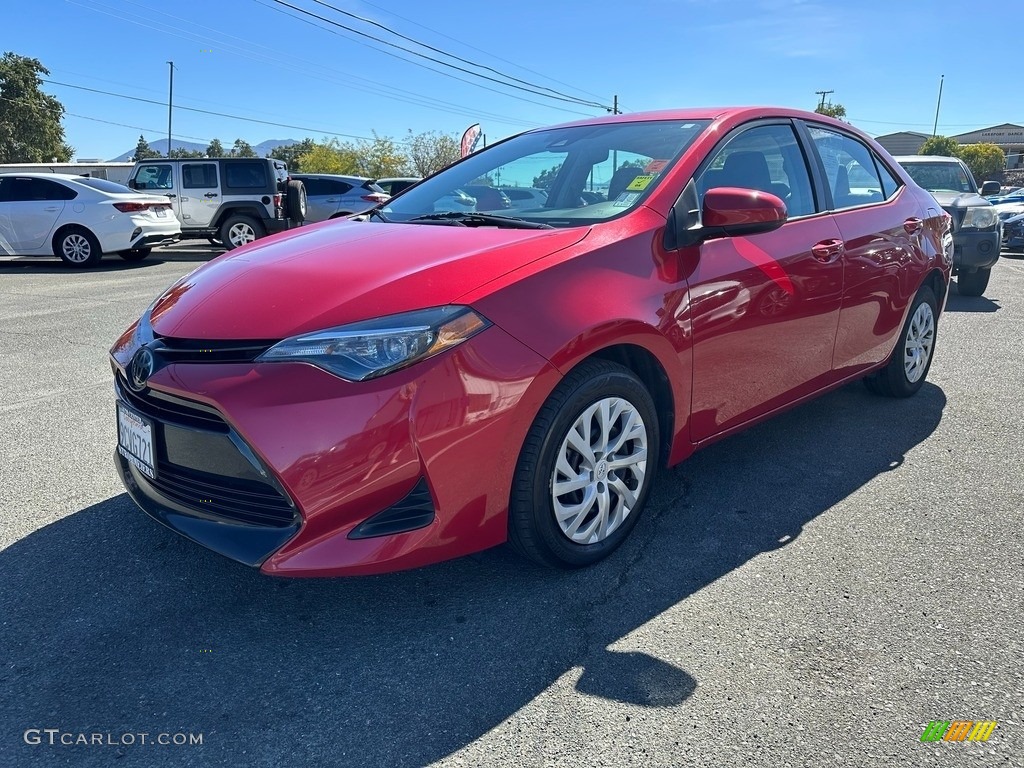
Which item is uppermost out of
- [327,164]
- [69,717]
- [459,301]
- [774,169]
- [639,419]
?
[327,164]

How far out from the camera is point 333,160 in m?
71.2

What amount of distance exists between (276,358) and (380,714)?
1014 millimetres

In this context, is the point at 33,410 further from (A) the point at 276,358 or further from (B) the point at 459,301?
(B) the point at 459,301

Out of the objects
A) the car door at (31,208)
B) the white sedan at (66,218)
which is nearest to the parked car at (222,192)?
the white sedan at (66,218)

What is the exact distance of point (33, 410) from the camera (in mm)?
4586

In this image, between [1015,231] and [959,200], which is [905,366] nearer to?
[959,200]

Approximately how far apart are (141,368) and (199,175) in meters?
14.0

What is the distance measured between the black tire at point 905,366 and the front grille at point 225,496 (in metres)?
3.71

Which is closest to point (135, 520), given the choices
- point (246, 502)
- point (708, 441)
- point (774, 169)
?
point (246, 502)

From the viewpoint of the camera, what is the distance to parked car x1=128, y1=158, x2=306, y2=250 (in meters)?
14.9

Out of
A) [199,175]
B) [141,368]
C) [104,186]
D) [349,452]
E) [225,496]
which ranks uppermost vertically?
[199,175]

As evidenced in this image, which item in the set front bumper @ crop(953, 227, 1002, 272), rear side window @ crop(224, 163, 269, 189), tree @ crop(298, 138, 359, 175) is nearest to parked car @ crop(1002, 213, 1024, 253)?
front bumper @ crop(953, 227, 1002, 272)

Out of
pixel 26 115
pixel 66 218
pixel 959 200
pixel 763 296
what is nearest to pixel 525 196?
pixel 763 296

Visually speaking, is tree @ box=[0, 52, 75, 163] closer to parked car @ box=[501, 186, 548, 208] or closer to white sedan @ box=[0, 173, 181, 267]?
white sedan @ box=[0, 173, 181, 267]
